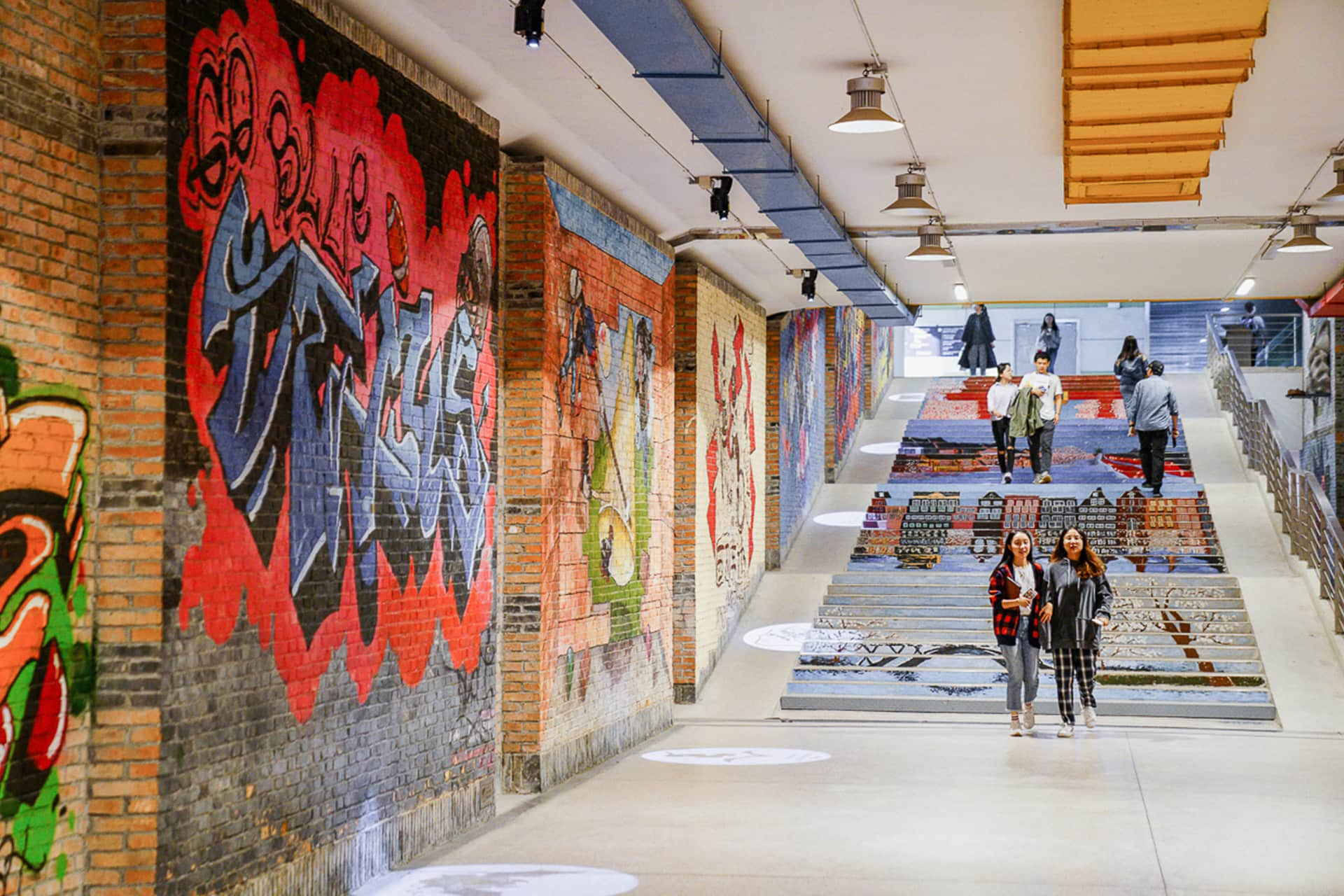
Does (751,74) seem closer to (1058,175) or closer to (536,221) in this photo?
(536,221)

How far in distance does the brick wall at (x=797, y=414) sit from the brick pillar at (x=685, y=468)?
12.4ft

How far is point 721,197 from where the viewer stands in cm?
1048

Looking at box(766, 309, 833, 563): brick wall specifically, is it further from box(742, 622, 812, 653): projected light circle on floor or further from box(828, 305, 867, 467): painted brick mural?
box(742, 622, 812, 653): projected light circle on floor

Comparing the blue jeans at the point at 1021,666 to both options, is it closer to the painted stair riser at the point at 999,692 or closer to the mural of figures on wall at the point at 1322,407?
the painted stair riser at the point at 999,692

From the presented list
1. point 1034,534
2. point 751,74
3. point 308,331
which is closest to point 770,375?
point 1034,534

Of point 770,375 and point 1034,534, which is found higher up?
point 770,375

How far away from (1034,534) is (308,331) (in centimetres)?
1307

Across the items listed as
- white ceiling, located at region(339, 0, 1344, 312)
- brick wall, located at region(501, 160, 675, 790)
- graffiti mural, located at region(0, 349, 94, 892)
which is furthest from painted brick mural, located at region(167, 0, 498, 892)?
brick wall, located at region(501, 160, 675, 790)

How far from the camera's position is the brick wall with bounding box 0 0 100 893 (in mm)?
4672

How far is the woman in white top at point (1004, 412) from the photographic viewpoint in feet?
62.8

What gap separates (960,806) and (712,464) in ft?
20.9

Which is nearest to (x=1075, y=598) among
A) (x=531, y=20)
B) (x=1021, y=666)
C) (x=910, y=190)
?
(x=1021, y=666)

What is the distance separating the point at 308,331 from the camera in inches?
252

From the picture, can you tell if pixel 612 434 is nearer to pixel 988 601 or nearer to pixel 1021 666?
pixel 1021 666
